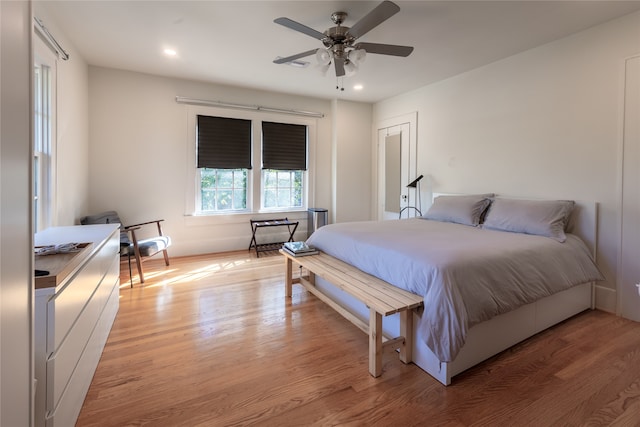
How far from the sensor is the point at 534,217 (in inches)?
110

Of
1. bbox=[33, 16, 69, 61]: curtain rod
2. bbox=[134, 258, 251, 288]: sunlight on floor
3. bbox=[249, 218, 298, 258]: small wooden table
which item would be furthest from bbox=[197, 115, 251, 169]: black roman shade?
bbox=[33, 16, 69, 61]: curtain rod

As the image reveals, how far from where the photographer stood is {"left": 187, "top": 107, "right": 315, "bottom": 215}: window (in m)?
4.62

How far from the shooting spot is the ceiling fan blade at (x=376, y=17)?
6.61 ft

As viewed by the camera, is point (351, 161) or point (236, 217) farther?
point (351, 161)

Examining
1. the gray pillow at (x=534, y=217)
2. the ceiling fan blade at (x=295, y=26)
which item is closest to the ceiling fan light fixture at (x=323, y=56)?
the ceiling fan blade at (x=295, y=26)

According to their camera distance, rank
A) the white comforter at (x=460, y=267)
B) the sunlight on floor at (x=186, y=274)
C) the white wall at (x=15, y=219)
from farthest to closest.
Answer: the sunlight on floor at (x=186, y=274) → the white comforter at (x=460, y=267) → the white wall at (x=15, y=219)

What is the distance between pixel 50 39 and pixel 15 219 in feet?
9.13

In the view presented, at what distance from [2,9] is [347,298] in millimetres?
2385

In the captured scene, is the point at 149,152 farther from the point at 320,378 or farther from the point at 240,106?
the point at 320,378

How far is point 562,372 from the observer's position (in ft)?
6.08

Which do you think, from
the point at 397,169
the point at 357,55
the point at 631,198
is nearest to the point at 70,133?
the point at 357,55

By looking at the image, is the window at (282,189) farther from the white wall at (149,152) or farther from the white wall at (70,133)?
the white wall at (70,133)

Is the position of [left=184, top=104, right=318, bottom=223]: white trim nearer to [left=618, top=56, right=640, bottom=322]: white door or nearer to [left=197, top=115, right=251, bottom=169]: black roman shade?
[left=197, top=115, right=251, bottom=169]: black roman shade

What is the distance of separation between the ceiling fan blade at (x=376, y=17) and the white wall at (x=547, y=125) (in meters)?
2.15
